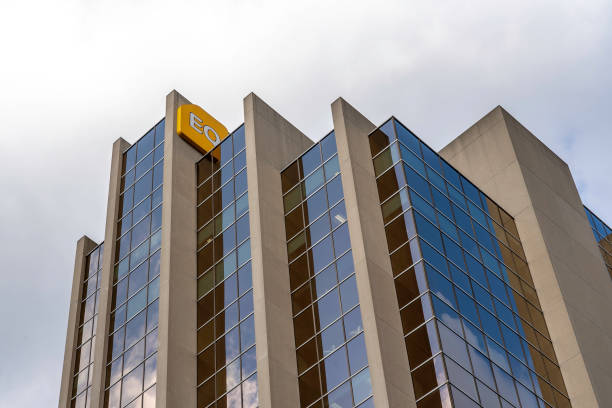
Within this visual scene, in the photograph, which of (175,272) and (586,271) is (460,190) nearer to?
(586,271)

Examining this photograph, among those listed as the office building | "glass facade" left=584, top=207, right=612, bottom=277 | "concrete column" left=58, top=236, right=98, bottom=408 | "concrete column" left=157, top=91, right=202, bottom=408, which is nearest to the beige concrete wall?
the office building

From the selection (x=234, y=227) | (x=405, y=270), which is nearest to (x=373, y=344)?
(x=405, y=270)

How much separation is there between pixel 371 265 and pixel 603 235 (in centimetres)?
2447

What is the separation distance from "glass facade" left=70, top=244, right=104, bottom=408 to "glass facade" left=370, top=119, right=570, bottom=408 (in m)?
22.2

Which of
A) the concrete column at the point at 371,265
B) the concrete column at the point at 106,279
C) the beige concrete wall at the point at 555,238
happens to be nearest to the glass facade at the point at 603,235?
the beige concrete wall at the point at 555,238

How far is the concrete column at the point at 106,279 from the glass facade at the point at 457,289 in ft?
60.9

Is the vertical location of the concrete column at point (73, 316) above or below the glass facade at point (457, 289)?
above

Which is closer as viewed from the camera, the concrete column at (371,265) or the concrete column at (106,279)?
the concrete column at (371,265)

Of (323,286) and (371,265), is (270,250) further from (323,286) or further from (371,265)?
(371,265)

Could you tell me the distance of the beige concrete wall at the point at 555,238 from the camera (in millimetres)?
47438

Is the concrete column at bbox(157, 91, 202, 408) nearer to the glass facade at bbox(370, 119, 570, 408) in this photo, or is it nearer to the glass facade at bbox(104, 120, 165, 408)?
the glass facade at bbox(104, 120, 165, 408)

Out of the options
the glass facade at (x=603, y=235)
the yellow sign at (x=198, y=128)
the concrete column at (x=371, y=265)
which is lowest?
the concrete column at (x=371, y=265)

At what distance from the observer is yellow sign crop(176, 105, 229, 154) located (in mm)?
59250

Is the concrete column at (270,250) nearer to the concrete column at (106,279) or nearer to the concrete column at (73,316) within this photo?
the concrete column at (106,279)
